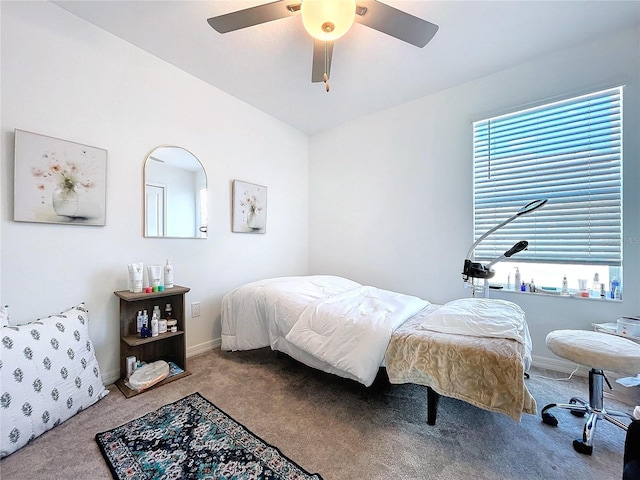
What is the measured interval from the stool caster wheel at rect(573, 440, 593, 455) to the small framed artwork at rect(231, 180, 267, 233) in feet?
9.75

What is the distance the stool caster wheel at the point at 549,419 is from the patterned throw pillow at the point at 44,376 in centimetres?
281

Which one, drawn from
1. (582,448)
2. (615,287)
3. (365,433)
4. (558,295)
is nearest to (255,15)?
(365,433)

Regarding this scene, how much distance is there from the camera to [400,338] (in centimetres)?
159

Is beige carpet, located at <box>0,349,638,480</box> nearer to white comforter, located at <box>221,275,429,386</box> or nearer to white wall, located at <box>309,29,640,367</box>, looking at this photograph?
white comforter, located at <box>221,275,429,386</box>

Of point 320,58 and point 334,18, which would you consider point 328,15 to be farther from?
point 320,58

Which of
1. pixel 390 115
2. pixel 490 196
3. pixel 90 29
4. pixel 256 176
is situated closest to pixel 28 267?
pixel 90 29

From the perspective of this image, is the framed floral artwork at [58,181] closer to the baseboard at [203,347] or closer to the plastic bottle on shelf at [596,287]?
the baseboard at [203,347]

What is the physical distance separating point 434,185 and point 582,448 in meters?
2.21

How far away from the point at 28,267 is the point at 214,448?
1.63m

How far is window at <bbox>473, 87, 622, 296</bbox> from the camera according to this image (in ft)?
6.89

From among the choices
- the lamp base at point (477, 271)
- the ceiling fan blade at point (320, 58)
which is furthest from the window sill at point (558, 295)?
the ceiling fan blade at point (320, 58)

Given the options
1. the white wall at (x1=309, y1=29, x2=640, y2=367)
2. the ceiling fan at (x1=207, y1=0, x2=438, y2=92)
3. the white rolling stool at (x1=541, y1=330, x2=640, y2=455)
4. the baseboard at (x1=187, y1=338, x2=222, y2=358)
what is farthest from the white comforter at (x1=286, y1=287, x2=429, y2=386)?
the ceiling fan at (x1=207, y1=0, x2=438, y2=92)

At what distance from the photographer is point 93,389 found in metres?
1.74

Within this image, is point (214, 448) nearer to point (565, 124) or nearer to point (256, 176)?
point (256, 176)
